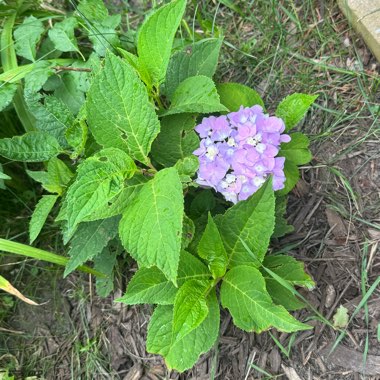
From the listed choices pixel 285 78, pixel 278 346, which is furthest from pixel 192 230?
pixel 285 78

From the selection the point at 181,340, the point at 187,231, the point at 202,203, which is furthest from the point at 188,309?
the point at 202,203

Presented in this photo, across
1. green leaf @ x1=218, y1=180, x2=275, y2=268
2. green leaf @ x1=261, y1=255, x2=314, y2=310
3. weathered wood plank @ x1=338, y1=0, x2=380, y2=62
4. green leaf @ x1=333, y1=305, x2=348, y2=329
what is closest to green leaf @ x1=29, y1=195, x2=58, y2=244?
green leaf @ x1=218, y1=180, x2=275, y2=268

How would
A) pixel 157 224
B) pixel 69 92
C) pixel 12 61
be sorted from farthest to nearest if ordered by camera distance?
pixel 12 61
pixel 69 92
pixel 157 224

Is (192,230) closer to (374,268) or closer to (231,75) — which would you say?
(374,268)

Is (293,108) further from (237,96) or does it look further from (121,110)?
(121,110)

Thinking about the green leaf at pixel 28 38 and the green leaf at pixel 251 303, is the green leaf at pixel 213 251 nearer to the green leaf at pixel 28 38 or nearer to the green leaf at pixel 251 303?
the green leaf at pixel 251 303

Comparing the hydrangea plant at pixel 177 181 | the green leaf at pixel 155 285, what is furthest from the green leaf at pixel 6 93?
the green leaf at pixel 155 285

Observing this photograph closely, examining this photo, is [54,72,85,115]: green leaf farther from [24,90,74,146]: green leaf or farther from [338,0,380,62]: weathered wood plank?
[338,0,380,62]: weathered wood plank
